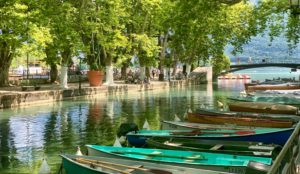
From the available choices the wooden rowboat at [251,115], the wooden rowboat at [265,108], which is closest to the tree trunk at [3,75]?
the wooden rowboat at [265,108]

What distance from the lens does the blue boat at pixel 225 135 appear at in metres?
14.2

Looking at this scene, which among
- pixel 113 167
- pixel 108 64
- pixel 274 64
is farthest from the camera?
pixel 274 64

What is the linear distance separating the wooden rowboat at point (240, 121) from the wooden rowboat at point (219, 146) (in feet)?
15.2

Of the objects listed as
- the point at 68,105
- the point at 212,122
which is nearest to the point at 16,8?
the point at 68,105

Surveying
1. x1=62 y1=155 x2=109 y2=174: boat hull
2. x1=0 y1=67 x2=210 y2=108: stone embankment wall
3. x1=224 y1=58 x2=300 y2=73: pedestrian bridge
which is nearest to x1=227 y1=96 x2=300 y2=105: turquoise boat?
x1=0 y1=67 x2=210 y2=108: stone embankment wall

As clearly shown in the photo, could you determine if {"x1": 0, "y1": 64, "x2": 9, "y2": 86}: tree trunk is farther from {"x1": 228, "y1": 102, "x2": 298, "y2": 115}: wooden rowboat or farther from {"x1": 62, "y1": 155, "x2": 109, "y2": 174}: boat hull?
{"x1": 62, "y1": 155, "x2": 109, "y2": 174}: boat hull

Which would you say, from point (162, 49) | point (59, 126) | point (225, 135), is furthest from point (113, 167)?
point (162, 49)

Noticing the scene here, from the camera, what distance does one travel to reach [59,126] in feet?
71.5

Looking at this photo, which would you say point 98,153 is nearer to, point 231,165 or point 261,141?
point 231,165

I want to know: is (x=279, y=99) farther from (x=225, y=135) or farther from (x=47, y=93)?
(x=47, y=93)

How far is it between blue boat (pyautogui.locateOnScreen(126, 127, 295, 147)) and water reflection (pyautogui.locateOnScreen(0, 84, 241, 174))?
2.37m

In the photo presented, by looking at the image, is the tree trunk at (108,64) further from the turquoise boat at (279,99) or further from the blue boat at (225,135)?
the blue boat at (225,135)

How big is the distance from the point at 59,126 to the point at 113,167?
11.9 meters

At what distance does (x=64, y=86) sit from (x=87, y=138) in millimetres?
21213
